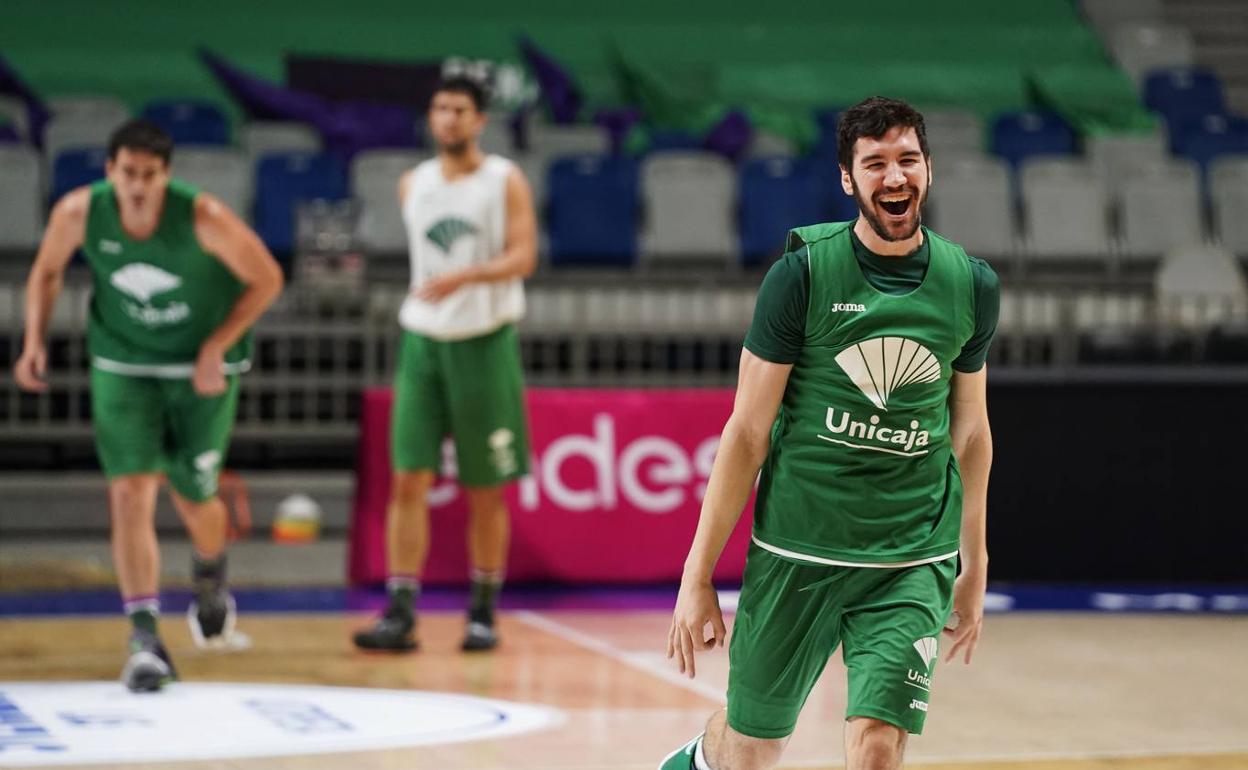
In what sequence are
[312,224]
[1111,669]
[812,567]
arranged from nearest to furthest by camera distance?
[812,567] < [1111,669] < [312,224]

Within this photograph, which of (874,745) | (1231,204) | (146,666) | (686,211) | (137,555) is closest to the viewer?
(874,745)

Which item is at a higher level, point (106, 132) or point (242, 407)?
point (106, 132)

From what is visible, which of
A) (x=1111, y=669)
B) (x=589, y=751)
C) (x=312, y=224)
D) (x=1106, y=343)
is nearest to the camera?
(x=589, y=751)

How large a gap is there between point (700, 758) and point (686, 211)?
1016cm

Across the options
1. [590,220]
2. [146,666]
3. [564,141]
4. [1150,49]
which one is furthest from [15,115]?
[1150,49]

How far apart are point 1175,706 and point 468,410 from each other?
2.89 meters

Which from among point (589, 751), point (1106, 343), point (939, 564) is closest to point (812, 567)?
point (939, 564)

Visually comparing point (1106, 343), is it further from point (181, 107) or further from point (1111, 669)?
point (181, 107)

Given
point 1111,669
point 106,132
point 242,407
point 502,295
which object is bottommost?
point 1111,669

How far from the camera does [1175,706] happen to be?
621 centimetres

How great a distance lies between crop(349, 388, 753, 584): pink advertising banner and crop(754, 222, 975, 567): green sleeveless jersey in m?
5.51

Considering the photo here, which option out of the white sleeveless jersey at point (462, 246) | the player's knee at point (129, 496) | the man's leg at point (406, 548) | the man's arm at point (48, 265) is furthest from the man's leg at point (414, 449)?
the man's arm at point (48, 265)

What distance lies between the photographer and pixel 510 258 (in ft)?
23.3

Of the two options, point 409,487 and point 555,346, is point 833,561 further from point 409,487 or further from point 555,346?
point 555,346
